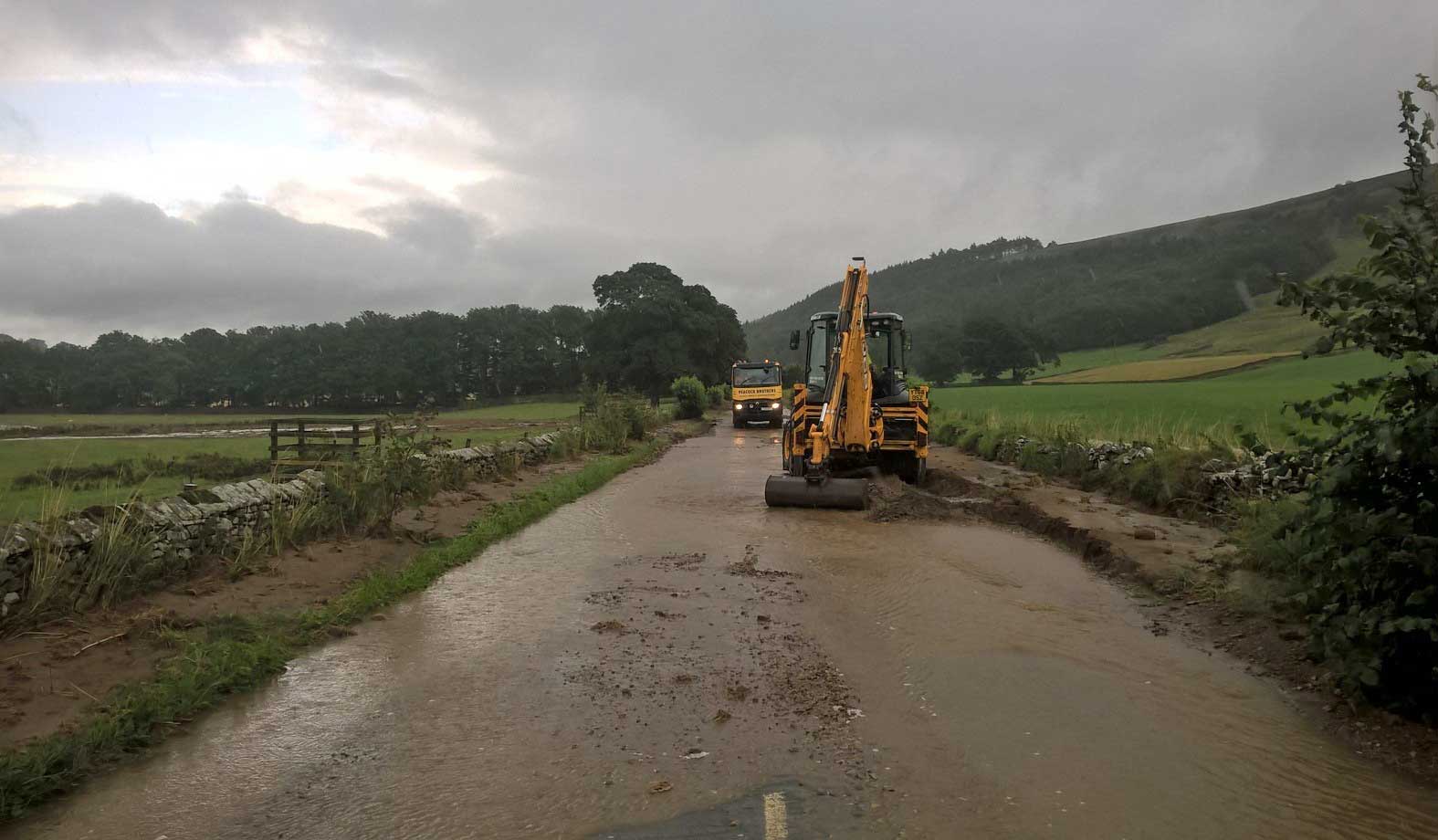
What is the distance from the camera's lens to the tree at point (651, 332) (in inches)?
2426

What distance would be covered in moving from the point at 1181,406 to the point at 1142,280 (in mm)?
93921

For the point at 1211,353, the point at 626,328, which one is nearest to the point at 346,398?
the point at 626,328

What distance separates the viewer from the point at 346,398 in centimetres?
7969

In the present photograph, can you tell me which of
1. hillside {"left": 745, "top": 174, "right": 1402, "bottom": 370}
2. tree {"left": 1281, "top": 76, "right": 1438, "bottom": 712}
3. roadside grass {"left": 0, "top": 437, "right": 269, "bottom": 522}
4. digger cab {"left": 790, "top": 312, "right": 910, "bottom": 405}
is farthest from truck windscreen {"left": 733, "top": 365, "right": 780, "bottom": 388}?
hillside {"left": 745, "top": 174, "right": 1402, "bottom": 370}

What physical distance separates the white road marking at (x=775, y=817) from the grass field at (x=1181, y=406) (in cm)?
367

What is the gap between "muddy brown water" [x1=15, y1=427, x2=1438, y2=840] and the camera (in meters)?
3.78

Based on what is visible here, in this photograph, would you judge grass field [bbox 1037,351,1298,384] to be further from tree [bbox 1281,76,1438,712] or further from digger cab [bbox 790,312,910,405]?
tree [bbox 1281,76,1438,712]

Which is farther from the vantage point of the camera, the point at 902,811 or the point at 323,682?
the point at 323,682

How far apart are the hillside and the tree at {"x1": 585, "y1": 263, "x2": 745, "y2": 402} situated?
2362cm

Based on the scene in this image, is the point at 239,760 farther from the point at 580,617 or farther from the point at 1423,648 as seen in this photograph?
the point at 1423,648

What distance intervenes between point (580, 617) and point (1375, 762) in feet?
18.2

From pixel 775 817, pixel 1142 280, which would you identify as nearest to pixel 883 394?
pixel 775 817

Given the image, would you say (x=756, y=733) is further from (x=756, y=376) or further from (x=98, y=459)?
(x=756, y=376)

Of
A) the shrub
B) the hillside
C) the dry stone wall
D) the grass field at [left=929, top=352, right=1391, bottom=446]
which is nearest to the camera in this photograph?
the dry stone wall
